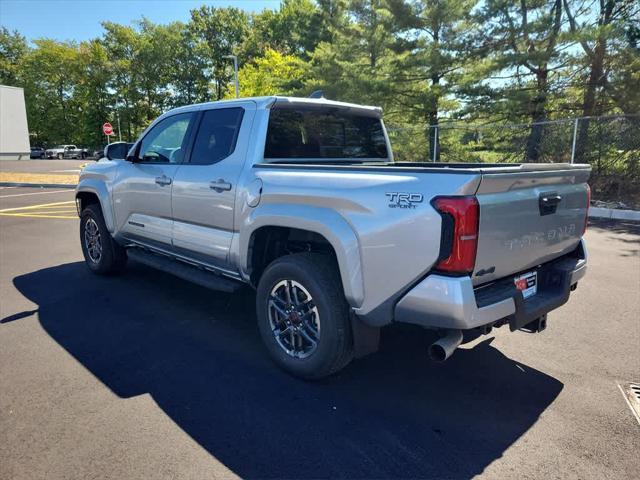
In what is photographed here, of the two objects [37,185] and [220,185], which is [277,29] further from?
[220,185]

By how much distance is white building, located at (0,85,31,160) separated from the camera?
45.5 meters

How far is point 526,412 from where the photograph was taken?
2.86 m

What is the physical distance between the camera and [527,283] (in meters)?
3.00

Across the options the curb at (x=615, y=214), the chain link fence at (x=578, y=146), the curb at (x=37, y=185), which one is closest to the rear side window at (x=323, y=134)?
the curb at (x=615, y=214)

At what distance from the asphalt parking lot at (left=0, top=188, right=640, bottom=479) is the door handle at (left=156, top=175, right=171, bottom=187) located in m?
1.25

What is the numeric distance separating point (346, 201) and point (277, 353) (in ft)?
4.24

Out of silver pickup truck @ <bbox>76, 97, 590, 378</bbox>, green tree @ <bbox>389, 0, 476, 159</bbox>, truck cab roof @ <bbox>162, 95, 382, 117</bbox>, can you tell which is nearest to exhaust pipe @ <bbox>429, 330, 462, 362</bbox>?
silver pickup truck @ <bbox>76, 97, 590, 378</bbox>

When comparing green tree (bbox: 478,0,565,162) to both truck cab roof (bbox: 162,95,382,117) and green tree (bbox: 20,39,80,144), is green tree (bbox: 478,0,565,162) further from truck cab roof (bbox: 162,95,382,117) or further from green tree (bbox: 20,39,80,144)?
green tree (bbox: 20,39,80,144)

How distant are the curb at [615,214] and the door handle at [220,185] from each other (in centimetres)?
1000

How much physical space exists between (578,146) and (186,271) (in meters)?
11.6

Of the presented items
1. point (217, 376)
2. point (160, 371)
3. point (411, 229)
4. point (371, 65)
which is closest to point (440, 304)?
point (411, 229)

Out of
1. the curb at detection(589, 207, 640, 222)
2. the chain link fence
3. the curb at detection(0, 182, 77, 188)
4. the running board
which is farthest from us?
the curb at detection(0, 182, 77, 188)

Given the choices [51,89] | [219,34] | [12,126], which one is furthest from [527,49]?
[51,89]

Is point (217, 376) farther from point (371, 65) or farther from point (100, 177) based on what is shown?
point (371, 65)
